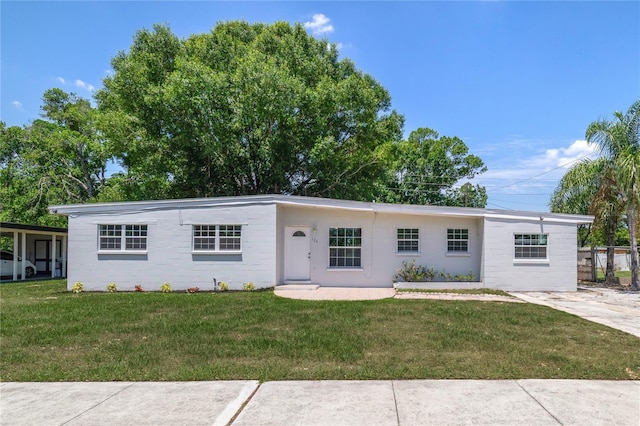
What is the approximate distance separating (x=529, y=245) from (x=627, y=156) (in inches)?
188

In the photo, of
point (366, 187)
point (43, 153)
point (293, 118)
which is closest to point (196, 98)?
point (293, 118)

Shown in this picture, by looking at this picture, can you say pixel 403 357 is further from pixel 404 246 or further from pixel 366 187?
pixel 366 187

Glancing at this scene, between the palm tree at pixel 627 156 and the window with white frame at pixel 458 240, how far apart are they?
571cm

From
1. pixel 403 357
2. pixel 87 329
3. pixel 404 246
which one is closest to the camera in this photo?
pixel 403 357

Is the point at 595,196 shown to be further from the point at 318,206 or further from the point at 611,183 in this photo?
the point at 318,206

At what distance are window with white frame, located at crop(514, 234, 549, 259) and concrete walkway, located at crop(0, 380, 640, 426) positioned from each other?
35.0 feet

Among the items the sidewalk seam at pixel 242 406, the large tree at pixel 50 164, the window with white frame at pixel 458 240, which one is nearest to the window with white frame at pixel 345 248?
the window with white frame at pixel 458 240

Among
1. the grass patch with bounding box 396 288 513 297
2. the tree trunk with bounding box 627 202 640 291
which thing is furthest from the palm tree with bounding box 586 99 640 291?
the grass patch with bounding box 396 288 513 297

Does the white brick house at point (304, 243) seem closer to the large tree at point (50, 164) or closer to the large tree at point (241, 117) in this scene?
the large tree at point (241, 117)

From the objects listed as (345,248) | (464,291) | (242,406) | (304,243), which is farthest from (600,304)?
(242,406)

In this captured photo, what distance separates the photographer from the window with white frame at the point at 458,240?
52.0 feet

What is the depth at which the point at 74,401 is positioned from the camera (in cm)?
476

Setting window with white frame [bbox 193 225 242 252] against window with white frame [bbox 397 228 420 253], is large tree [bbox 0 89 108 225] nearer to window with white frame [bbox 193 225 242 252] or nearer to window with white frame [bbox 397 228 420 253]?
window with white frame [bbox 193 225 242 252]

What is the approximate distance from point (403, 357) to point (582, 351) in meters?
2.82
